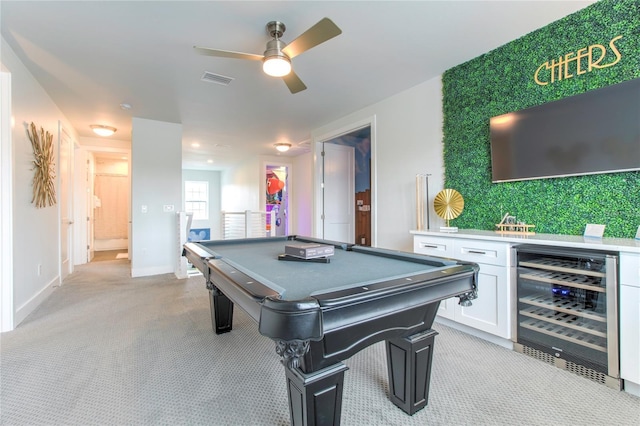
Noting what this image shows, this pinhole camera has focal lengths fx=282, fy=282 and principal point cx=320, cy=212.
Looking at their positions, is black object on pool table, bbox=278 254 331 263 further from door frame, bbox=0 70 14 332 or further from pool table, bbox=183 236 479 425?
door frame, bbox=0 70 14 332

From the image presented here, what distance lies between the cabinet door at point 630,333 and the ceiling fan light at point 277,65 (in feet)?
8.57

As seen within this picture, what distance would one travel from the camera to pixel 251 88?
3.44 m

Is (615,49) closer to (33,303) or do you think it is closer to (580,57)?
(580,57)

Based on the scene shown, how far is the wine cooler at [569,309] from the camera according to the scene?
1.72 m

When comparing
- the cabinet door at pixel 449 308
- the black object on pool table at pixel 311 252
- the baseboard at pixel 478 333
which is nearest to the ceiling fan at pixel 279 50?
the black object on pool table at pixel 311 252

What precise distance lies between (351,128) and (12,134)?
381cm

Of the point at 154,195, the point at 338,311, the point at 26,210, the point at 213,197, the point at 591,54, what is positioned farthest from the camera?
the point at 213,197

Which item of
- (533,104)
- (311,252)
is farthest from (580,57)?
(311,252)

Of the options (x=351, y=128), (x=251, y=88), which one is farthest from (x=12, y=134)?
(x=351, y=128)

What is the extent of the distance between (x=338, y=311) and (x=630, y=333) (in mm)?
1899

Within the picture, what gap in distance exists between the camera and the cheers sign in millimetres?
1999

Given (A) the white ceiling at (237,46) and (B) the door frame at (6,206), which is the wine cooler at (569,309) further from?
(B) the door frame at (6,206)

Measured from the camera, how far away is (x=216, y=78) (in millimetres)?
3164

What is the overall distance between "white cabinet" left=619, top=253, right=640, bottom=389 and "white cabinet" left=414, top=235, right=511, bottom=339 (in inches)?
23.7
